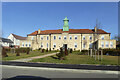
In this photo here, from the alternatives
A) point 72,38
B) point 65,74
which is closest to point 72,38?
point 72,38

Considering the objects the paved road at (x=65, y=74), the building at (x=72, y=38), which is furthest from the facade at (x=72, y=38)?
the paved road at (x=65, y=74)

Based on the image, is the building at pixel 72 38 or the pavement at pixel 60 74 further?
the building at pixel 72 38

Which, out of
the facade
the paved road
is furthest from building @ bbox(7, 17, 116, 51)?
the paved road

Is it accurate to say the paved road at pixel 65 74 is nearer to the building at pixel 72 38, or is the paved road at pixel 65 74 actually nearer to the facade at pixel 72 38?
the building at pixel 72 38

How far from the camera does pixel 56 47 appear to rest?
39.2m

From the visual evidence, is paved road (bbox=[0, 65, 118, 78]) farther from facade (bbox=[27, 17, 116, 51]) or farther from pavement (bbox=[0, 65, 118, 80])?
facade (bbox=[27, 17, 116, 51])

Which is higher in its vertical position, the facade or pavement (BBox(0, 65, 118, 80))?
the facade

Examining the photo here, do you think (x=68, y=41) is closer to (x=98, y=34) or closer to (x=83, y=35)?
(x=83, y=35)

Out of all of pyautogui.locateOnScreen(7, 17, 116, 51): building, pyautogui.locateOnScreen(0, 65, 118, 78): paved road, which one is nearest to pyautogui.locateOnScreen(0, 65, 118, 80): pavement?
pyautogui.locateOnScreen(0, 65, 118, 78): paved road

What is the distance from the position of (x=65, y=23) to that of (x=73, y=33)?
617 centimetres

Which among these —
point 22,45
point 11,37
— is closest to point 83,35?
point 22,45

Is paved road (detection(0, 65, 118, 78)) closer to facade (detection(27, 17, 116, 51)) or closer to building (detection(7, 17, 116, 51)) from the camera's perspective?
building (detection(7, 17, 116, 51))

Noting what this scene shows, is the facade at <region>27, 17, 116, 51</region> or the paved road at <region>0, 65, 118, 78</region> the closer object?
the paved road at <region>0, 65, 118, 78</region>

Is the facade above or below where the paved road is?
above
